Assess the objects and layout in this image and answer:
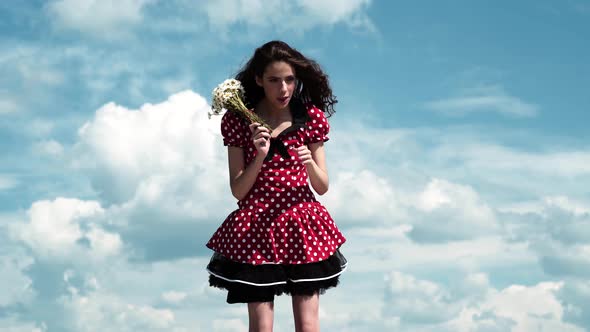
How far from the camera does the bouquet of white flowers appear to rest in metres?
6.82

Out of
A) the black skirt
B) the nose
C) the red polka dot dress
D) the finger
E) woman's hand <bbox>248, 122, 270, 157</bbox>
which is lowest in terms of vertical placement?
the black skirt

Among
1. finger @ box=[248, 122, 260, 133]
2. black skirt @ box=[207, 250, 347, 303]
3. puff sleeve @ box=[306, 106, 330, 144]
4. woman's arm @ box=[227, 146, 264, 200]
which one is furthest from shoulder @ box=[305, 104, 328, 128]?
black skirt @ box=[207, 250, 347, 303]

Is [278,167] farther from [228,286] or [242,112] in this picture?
[228,286]

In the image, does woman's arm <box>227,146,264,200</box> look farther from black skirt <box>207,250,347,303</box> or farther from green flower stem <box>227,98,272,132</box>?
black skirt <box>207,250,347,303</box>

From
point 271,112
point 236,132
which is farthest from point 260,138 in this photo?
point 271,112

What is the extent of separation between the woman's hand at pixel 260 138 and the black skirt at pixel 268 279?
3.09 feet

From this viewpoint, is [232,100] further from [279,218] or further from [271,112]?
[279,218]

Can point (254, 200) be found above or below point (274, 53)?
below

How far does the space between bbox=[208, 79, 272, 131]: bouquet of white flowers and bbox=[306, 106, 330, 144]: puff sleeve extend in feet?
1.30

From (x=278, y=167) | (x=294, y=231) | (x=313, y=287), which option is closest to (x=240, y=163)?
(x=278, y=167)

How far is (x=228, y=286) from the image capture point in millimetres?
6715

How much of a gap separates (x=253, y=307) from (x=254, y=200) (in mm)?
878

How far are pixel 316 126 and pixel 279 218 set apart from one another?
91 cm

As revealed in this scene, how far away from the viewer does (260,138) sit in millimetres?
6633
